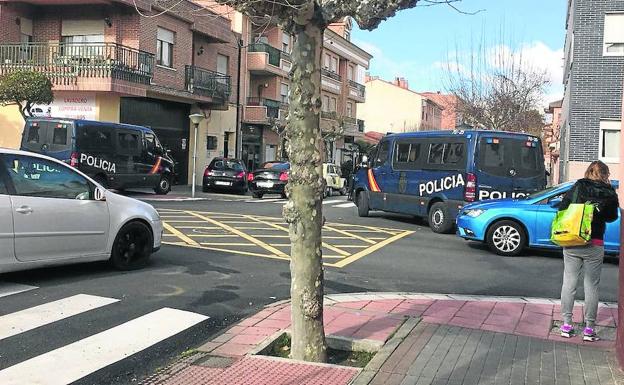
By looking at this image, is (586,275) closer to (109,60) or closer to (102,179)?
(102,179)

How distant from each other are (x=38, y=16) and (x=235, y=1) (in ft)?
80.3

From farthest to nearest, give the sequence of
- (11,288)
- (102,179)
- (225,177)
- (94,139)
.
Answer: (225,177)
(102,179)
(94,139)
(11,288)

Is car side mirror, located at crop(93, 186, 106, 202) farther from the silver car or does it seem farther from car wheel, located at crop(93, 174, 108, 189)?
car wheel, located at crop(93, 174, 108, 189)

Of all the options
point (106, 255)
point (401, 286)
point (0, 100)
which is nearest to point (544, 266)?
point (401, 286)

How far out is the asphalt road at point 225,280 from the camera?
5.22 meters

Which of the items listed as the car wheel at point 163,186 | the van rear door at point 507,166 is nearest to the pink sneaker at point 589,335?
the van rear door at point 507,166

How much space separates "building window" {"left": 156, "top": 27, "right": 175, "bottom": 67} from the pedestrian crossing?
21.2 metres

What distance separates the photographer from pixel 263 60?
33.9m

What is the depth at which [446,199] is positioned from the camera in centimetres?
1379

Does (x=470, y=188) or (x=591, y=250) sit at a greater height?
(x=470, y=188)

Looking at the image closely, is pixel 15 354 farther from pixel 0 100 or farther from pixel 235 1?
pixel 0 100

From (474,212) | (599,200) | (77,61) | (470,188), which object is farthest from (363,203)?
(77,61)

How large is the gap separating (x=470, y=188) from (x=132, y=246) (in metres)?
7.87

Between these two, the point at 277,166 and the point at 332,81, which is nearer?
the point at 277,166
